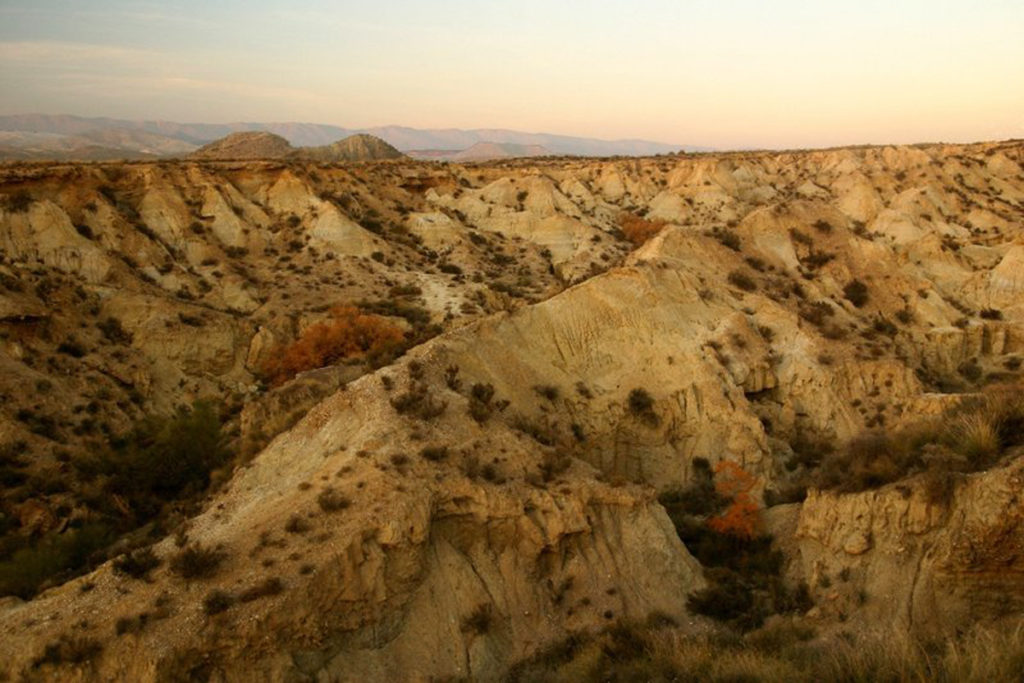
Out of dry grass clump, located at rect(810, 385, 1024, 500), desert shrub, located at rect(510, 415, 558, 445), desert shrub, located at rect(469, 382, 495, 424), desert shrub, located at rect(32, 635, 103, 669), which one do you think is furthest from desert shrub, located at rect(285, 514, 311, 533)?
dry grass clump, located at rect(810, 385, 1024, 500)

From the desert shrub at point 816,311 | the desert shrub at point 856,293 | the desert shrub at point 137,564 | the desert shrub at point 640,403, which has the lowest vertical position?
the desert shrub at point 137,564

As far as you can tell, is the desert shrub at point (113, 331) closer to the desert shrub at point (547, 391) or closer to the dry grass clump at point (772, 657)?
the desert shrub at point (547, 391)

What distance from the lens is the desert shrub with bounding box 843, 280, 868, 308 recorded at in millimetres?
26859

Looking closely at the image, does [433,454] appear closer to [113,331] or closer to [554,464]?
[554,464]

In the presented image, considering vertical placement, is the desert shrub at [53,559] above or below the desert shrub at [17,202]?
below

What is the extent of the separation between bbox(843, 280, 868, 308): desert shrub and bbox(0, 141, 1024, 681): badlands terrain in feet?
1.40

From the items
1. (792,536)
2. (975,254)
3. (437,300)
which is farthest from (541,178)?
(792,536)

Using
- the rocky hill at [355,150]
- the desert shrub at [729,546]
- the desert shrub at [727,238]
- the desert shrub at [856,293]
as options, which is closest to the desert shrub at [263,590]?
the desert shrub at [729,546]

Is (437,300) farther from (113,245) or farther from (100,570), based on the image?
(100,570)

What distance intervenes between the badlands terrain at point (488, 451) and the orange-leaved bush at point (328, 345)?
12 cm

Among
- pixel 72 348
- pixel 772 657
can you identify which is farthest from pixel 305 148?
pixel 772 657

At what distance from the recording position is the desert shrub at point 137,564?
35.0 ft

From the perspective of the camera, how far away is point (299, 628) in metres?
10.1

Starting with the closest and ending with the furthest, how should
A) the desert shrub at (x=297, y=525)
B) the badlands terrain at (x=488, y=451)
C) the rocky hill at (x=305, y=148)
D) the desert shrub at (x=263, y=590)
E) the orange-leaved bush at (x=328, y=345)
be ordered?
1. the desert shrub at (x=263, y=590)
2. the badlands terrain at (x=488, y=451)
3. the desert shrub at (x=297, y=525)
4. the orange-leaved bush at (x=328, y=345)
5. the rocky hill at (x=305, y=148)
